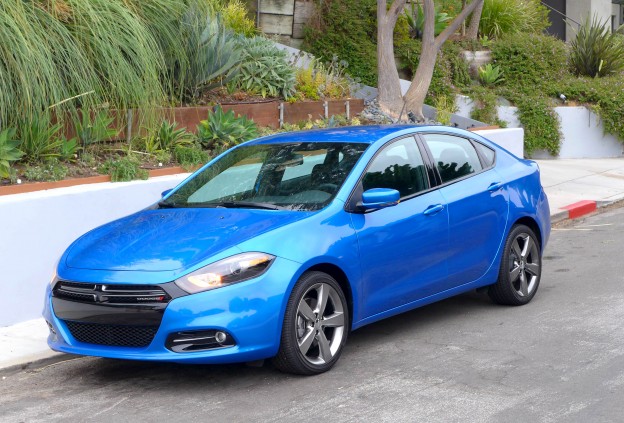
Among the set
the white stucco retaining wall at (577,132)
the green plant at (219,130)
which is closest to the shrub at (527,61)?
the white stucco retaining wall at (577,132)

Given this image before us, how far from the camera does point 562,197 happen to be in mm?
14391

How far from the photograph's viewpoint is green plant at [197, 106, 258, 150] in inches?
432

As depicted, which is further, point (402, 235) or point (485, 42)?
point (485, 42)

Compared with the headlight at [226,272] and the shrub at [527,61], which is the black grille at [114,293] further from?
the shrub at [527,61]

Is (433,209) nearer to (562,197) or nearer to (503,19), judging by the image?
(562,197)

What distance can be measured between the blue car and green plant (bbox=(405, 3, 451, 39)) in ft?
35.2

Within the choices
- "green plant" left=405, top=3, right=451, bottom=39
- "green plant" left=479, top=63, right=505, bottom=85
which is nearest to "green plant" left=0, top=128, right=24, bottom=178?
"green plant" left=405, top=3, right=451, bottom=39

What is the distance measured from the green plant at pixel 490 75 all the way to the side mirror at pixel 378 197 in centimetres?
1254

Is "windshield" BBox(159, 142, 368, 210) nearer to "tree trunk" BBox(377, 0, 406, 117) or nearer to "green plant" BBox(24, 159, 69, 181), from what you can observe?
"green plant" BBox(24, 159, 69, 181)

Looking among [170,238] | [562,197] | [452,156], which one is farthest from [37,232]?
[562,197]

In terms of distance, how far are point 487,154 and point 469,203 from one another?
77 centimetres

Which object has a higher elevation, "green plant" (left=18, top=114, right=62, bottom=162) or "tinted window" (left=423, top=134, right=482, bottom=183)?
"tinted window" (left=423, top=134, right=482, bottom=183)

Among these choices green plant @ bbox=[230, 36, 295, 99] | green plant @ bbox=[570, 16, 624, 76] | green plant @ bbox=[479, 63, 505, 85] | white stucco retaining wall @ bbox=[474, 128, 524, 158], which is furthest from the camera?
green plant @ bbox=[570, 16, 624, 76]

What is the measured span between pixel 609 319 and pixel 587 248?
3.50 m
